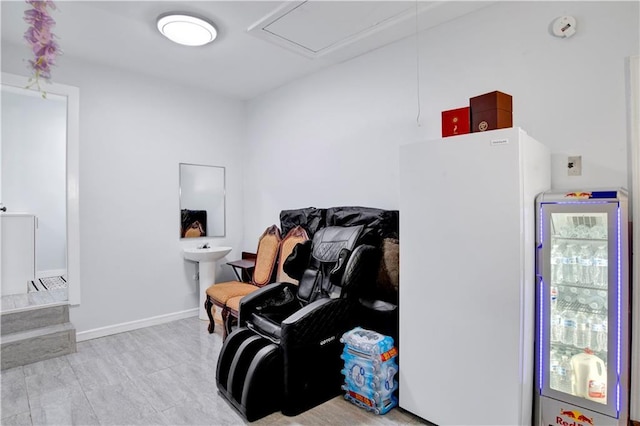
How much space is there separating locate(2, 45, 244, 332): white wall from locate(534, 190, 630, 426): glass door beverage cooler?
407 cm

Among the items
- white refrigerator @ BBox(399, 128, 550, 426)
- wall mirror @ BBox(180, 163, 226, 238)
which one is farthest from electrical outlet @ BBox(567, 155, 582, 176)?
wall mirror @ BBox(180, 163, 226, 238)

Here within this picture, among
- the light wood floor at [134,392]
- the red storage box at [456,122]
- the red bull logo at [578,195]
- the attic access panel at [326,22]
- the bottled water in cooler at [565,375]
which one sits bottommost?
the light wood floor at [134,392]

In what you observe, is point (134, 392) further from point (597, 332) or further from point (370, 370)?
point (597, 332)

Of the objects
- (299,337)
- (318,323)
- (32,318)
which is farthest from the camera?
(32,318)

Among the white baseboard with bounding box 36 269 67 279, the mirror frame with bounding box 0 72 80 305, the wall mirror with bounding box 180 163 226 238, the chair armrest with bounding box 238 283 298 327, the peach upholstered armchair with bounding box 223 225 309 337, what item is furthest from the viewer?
the white baseboard with bounding box 36 269 67 279

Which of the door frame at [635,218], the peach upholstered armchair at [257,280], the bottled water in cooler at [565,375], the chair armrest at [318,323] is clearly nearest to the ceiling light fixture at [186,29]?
the peach upholstered armchair at [257,280]

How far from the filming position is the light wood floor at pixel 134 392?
2408mm

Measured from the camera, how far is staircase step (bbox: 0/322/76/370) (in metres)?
3.22

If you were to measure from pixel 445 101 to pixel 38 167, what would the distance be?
641 cm

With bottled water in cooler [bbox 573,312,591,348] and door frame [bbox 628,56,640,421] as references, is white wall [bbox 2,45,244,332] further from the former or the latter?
door frame [bbox 628,56,640,421]

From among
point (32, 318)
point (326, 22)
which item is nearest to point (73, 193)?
point (32, 318)

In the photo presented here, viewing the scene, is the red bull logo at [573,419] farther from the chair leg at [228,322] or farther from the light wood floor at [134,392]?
the chair leg at [228,322]

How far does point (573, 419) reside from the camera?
1.99m

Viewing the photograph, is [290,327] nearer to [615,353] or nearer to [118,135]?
[615,353]
